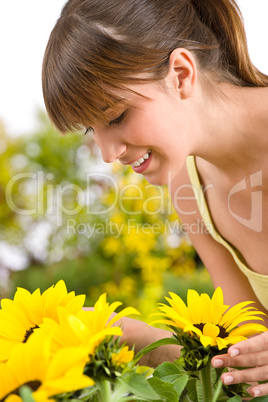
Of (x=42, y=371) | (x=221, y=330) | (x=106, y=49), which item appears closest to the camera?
(x=42, y=371)

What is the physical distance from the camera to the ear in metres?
0.85

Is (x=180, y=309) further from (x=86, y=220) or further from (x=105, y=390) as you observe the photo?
(x=86, y=220)

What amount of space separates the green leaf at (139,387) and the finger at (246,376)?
8 centimetres

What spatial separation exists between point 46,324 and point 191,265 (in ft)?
7.62

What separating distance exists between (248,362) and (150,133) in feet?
1.62

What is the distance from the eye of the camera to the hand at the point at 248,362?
0.35 meters

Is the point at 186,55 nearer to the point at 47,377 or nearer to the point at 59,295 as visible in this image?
the point at 59,295

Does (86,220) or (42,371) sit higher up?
(42,371)

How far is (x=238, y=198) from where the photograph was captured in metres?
1.16

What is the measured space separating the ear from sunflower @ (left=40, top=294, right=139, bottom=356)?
1.99ft

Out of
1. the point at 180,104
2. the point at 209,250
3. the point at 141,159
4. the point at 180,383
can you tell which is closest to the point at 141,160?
the point at 141,159

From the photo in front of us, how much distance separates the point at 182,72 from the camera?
2.90ft

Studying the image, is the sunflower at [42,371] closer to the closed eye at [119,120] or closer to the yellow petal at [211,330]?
the yellow petal at [211,330]

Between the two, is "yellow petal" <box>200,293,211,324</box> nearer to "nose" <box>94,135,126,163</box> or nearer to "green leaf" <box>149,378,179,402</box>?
"green leaf" <box>149,378,179,402</box>
